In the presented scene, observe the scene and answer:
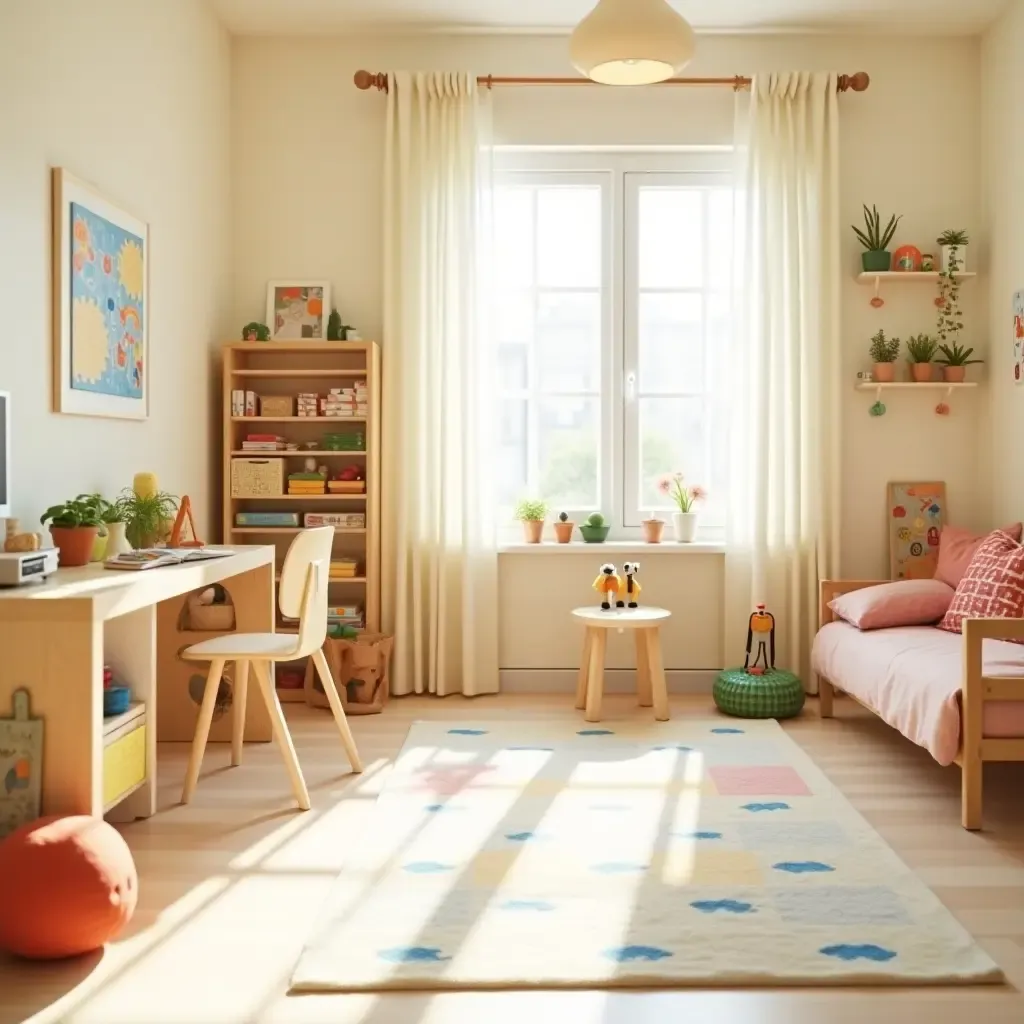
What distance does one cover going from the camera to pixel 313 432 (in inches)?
195

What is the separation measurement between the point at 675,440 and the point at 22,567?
3.20 m

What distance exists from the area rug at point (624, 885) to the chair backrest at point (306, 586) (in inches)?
21.4

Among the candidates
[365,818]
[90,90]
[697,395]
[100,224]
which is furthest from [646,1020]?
[697,395]

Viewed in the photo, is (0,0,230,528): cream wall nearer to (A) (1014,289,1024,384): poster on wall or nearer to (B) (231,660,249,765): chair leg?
(B) (231,660,249,765): chair leg

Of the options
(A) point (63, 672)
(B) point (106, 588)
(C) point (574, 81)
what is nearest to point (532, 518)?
(C) point (574, 81)

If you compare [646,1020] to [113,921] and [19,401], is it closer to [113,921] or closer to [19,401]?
[113,921]

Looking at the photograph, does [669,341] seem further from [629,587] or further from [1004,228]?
[1004,228]

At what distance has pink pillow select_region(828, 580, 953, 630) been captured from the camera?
162 inches

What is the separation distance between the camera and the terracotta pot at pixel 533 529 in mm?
4938

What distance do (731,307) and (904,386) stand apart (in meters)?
0.85

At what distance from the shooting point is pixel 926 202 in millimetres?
4926

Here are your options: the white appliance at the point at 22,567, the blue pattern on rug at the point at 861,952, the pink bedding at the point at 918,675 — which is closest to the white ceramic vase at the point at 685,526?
the pink bedding at the point at 918,675

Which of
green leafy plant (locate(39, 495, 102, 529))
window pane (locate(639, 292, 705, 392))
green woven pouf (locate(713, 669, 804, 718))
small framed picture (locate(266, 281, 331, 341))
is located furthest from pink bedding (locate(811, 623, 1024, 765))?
small framed picture (locate(266, 281, 331, 341))

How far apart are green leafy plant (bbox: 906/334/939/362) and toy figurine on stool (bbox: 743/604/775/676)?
4.31 ft
